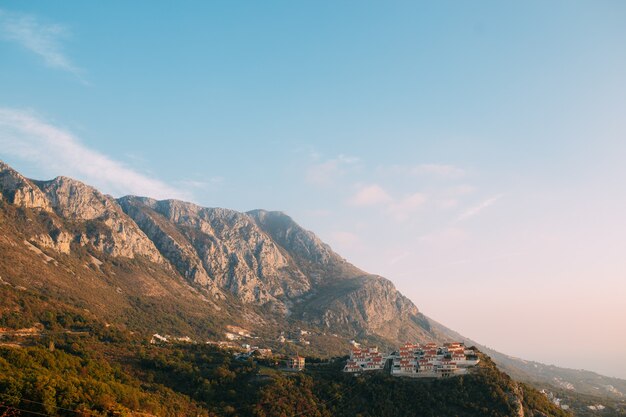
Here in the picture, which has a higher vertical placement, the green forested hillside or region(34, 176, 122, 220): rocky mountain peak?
region(34, 176, 122, 220): rocky mountain peak

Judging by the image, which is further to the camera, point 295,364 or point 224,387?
point 295,364

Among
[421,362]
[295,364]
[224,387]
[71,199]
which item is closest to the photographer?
[224,387]

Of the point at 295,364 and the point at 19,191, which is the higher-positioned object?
the point at 19,191

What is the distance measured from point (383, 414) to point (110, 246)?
143482mm

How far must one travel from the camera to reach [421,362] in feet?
299

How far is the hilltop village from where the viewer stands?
88.1m

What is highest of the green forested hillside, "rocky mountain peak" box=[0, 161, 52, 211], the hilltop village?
"rocky mountain peak" box=[0, 161, 52, 211]

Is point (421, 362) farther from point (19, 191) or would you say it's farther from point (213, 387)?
point (19, 191)

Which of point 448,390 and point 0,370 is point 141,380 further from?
point 448,390

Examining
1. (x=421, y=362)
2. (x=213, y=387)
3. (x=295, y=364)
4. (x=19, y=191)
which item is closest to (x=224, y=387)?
(x=213, y=387)

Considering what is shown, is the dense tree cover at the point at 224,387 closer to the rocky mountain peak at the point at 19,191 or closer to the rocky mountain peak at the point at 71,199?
the rocky mountain peak at the point at 19,191

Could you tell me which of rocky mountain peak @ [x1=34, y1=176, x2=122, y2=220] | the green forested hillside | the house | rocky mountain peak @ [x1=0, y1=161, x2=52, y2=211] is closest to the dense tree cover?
the green forested hillside

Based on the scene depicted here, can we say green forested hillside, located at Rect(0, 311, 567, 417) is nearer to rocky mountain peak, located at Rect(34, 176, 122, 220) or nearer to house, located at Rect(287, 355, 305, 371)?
house, located at Rect(287, 355, 305, 371)

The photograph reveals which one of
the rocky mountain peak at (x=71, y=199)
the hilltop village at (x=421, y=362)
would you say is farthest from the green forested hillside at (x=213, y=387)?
the rocky mountain peak at (x=71, y=199)
